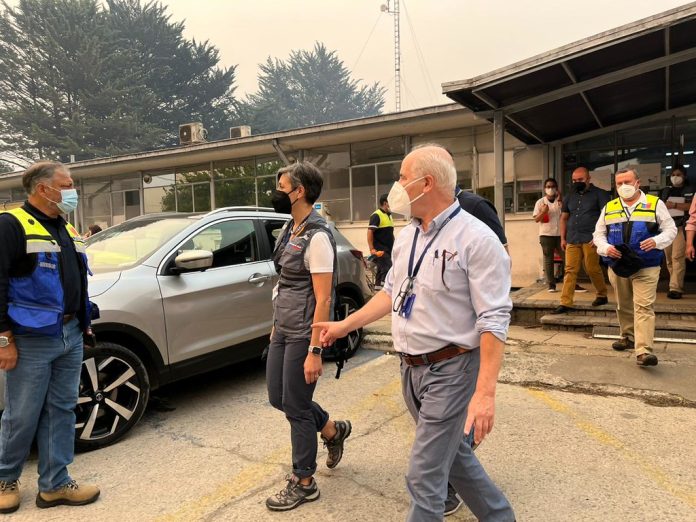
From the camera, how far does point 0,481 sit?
2809mm

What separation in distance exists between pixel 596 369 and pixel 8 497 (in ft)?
15.9

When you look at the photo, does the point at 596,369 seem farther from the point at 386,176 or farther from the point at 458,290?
the point at 386,176

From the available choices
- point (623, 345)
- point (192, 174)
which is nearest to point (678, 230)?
point (623, 345)

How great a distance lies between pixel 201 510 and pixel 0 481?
1.14m

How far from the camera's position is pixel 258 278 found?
4762mm

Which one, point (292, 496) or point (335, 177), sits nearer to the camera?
point (292, 496)

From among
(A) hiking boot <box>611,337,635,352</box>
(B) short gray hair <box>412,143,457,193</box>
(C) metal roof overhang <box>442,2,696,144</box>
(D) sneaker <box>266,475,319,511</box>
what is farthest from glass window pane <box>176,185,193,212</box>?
(B) short gray hair <box>412,143,457,193</box>

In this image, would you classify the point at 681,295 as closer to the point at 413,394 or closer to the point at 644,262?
the point at 644,262

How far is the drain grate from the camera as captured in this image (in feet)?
18.6

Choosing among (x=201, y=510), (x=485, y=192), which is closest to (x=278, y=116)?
(x=485, y=192)

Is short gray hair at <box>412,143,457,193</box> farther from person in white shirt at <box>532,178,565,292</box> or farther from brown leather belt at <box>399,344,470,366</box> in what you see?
person in white shirt at <box>532,178,565,292</box>

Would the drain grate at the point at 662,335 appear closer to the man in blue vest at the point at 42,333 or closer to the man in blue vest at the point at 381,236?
the man in blue vest at the point at 381,236

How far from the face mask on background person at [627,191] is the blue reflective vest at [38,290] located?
15.5 feet

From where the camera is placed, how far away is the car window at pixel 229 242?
15.0 feet
